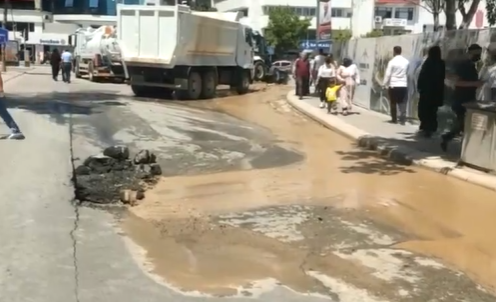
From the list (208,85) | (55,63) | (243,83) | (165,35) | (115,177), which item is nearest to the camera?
(115,177)

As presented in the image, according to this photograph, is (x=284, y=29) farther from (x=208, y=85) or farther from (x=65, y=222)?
(x=65, y=222)

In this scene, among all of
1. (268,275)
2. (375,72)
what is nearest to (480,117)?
(268,275)

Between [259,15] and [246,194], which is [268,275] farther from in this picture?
[259,15]

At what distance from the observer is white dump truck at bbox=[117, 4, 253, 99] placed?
79.8ft

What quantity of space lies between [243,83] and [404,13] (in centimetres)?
6140

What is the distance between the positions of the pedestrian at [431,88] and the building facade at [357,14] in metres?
62.7

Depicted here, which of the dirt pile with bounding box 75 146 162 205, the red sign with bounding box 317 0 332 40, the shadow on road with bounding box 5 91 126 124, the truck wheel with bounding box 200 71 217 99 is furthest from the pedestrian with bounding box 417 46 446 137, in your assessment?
the red sign with bounding box 317 0 332 40

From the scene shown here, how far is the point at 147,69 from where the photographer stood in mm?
25219

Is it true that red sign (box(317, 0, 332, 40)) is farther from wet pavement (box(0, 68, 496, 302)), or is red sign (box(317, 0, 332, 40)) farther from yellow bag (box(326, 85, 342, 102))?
wet pavement (box(0, 68, 496, 302))

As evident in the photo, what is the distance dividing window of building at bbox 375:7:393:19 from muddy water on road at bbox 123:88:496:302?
7766cm

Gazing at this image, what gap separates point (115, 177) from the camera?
30.5ft

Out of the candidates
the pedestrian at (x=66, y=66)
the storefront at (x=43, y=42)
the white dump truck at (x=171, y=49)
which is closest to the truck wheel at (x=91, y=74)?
the pedestrian at (x=66, y=66)

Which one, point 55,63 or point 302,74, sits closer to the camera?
point 302,74

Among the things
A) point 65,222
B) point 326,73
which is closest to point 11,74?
point 326,73
